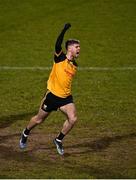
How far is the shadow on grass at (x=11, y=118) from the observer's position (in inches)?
683

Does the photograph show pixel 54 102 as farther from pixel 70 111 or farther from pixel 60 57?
pixel 60 57

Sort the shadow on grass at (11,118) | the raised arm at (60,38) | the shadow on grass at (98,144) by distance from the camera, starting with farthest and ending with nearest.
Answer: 1. the shadow on grass at (11,118)
2. the shadow on grass at (98,144)
3. the raised arm at (60,38)

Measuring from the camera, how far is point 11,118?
18.0 meters

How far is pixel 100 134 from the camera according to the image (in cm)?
1650

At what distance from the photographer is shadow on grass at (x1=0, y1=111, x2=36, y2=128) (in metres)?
17.4

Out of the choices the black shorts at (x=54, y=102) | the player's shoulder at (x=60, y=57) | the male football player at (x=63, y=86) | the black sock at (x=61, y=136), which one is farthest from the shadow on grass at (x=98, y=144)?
the player's shoulder at (x=60, y=57)

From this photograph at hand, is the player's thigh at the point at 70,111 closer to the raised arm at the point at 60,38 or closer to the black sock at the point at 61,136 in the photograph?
the black sock at the point at 61,136

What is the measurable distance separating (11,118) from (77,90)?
435 cm

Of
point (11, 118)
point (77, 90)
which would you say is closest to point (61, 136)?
point (11, 118)

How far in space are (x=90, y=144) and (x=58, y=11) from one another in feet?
68.3

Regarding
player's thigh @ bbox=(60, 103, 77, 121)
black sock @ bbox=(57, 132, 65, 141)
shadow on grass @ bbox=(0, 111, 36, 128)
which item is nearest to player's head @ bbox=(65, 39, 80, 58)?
player's thigh @ bbox=(60, 103, 77, 121)

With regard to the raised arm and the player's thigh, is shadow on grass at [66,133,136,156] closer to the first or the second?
the player's thigh

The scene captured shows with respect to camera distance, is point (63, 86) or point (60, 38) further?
point (63, 86)

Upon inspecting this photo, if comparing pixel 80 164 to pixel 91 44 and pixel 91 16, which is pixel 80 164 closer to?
pixel 91 44
